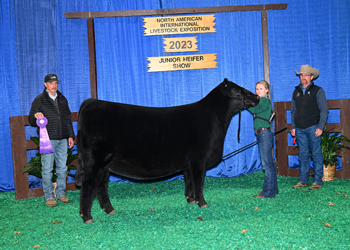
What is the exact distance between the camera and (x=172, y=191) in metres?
5.40

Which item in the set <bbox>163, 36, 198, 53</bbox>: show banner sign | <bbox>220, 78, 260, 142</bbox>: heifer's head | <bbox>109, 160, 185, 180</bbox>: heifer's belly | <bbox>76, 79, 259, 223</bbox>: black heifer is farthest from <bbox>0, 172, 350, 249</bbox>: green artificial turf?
<bbox>163, 36, 198, 53</bbox>: show banner sign

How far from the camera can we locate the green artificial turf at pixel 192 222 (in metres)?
2.94

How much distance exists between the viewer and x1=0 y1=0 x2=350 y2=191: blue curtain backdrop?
5828 mm

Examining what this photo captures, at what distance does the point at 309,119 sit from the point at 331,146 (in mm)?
1046

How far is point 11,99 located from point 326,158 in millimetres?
6272

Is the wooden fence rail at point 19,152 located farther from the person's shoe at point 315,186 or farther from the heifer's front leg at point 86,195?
the person's shoe at point 315,186

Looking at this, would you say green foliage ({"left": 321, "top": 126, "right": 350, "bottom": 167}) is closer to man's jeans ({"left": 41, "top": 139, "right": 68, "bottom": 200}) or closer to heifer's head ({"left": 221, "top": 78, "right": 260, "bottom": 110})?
heifer's head ({"left": 221, "top": 78, "right": 260, "bottom": 110})

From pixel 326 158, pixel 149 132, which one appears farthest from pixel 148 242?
pixel 326 158

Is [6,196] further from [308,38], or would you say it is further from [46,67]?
[308,38]

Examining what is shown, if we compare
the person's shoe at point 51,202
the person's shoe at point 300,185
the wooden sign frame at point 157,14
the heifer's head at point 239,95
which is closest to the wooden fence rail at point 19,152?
the person's shoe at point 51,202

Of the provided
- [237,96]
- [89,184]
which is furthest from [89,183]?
[237,96]

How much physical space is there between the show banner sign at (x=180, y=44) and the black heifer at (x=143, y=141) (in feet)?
7.16

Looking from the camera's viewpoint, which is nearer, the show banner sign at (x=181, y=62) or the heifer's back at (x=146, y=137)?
the heifer's back at (x=146, y=137)

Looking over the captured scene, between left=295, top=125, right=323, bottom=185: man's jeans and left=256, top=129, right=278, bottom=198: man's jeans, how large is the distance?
890mm
